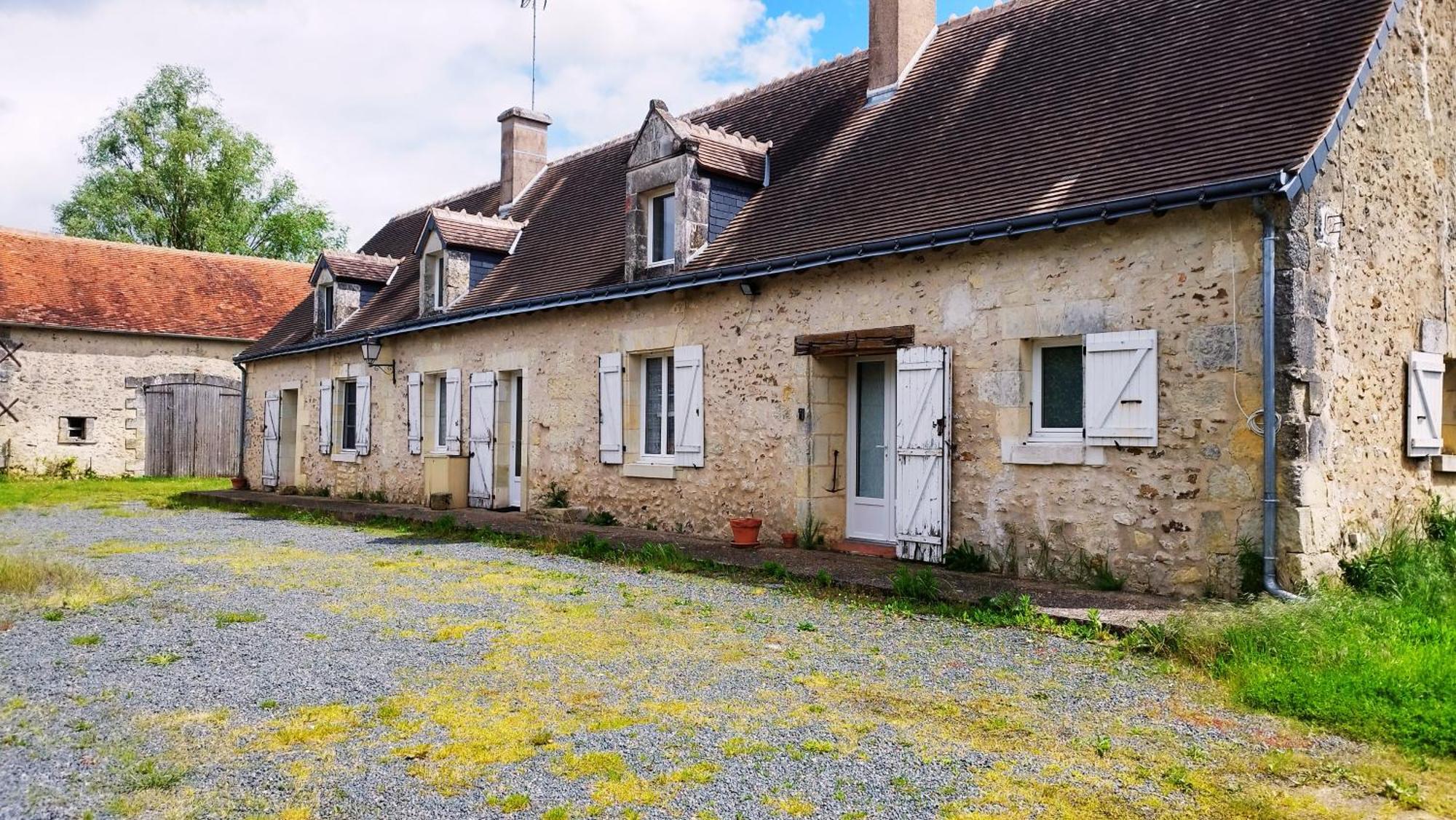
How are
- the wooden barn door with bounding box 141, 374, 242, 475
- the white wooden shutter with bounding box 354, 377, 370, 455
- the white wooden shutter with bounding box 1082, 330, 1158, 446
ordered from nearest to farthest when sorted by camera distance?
1. the white wooden shutter with bounding box 1082, 330, 1158, 446
2. the white wooden shutter with bounding box 354, 377, 370, 455
3. the wooden barn door with bounding box 141, 374, 242, 475

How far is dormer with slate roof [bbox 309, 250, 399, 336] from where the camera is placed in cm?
1752

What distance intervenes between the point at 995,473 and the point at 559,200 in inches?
372

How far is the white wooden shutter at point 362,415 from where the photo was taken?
16.1m

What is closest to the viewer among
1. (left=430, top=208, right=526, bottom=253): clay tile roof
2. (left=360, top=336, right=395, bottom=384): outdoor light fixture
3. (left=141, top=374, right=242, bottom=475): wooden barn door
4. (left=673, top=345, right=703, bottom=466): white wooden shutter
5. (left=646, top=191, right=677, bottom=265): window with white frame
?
(left=673, top=345, right=703, bottom=466): white wooden shutter

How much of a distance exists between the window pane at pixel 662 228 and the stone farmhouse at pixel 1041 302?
0.25ft

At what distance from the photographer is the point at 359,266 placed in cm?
1783

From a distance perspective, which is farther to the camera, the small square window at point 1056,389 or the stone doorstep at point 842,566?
the small square window at point 1056,389

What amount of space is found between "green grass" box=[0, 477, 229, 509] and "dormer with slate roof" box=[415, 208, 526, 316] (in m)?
5.48

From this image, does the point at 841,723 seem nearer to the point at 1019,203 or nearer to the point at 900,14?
the point at 1019,203

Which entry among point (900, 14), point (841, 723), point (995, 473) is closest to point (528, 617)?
point (841, 723)

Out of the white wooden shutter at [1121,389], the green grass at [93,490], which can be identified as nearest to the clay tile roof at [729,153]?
the white wooden shutter at [1121,389]

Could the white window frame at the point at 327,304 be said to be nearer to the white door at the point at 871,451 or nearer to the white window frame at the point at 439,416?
the white window frame at the point at 439,416

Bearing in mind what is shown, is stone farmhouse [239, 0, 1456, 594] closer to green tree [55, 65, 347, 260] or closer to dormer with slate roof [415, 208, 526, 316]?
dormer with slate roof [415, 208, 526, 316]

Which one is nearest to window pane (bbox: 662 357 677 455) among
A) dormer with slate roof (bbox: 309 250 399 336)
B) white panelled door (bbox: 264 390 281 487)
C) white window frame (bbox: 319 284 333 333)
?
dormer with slate roof (bbox: 309 250 399 336)
